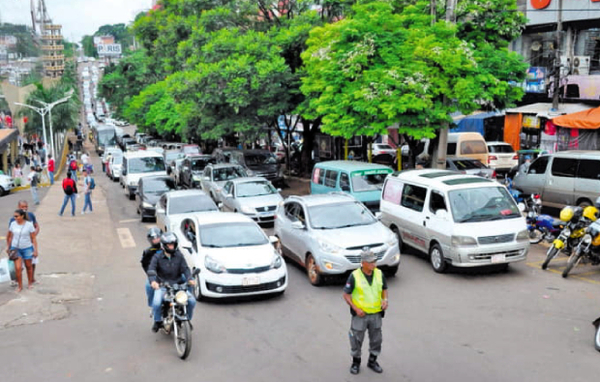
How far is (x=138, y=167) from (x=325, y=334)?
2043 cm

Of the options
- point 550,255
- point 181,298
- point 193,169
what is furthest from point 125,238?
point 550,255

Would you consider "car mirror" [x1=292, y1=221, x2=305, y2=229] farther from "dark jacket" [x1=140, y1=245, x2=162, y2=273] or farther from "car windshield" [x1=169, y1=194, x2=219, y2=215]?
"car windshield" [x1=169, y1=194, x2=219, y2=215]

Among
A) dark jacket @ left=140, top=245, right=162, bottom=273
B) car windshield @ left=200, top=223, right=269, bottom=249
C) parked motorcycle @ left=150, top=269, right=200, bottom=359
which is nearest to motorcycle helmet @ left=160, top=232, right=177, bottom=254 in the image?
dark jacket @ left=140, top=245, right=162, bottom=273

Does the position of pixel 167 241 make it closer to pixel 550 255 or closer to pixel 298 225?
pixel 298 225

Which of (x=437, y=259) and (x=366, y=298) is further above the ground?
(x=366, y=298)

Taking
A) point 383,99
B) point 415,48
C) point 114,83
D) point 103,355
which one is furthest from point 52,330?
point 114,83

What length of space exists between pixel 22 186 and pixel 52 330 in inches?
1147

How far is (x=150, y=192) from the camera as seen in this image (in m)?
20.8

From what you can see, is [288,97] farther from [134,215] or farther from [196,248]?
[196,248]

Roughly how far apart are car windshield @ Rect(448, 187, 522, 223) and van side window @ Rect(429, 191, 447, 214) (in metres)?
0.22

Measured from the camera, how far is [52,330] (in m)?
9.09

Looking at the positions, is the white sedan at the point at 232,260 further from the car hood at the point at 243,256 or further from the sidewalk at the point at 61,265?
the sidewalk at the point at 61,265

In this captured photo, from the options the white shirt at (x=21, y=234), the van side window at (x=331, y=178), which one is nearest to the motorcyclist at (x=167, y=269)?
the white shirt at (x=21, y=234)

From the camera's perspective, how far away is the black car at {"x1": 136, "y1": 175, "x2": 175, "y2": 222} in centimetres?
2008
